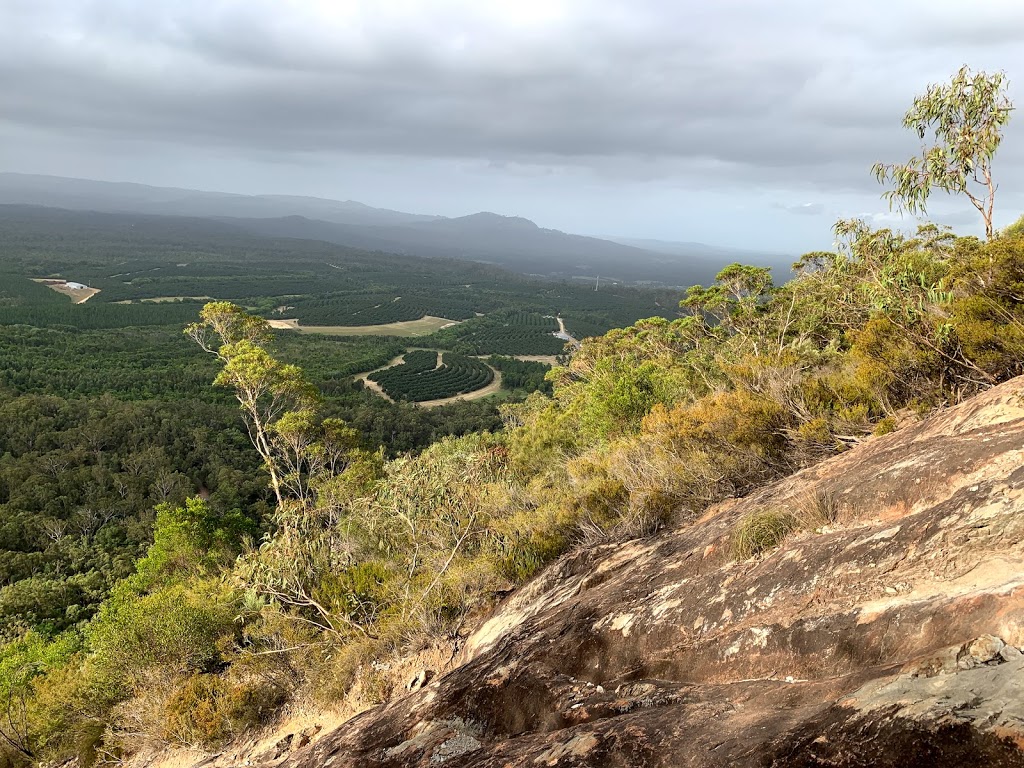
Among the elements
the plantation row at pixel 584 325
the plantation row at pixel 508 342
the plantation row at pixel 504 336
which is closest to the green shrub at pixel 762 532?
the plantation row at pixel 508 342

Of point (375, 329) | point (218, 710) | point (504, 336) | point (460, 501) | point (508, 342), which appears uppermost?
point (460, 501)

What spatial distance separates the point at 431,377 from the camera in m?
87.9

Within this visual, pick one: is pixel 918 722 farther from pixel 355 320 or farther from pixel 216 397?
pixel 355 320

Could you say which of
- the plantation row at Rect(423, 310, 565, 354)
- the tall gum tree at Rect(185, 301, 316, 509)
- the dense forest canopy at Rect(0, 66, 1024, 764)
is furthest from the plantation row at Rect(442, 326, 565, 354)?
the tall gum tree at Rect(185, 301, 316, 509)

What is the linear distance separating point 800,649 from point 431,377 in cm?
8464

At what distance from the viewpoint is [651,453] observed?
12875 millimetres

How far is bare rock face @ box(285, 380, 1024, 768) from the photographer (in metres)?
3.45

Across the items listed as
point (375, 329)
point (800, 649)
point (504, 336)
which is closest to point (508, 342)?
point (504, 336)

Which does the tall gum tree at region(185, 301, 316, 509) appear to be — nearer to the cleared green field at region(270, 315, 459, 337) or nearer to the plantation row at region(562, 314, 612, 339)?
the cleared green field at region(270, 315, 459, 337)

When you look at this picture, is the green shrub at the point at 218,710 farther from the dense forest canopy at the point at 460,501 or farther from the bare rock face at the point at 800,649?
the bare rock face at the point at 800,649

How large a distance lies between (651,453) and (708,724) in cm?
875

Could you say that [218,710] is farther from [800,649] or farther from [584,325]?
[584,325]

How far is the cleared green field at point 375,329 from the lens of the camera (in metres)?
123

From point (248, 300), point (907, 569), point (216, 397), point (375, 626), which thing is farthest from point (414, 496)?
point (248, 300)
